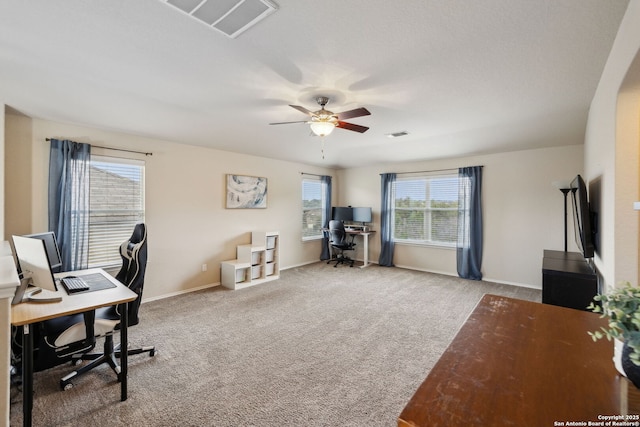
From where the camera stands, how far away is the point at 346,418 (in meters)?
1.80

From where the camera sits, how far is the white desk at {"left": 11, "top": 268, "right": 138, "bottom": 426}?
5.33 feet

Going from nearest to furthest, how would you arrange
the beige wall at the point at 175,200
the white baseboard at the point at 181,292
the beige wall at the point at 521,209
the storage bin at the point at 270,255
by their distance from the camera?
the beige wall at the point at 175,200, the white baseboard at the point at 181,292, the beige wall at the point at 521,209, the storage bin at the point at 270,255

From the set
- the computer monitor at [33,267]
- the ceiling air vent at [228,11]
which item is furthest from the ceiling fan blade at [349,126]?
the computer monitor at [33,267]

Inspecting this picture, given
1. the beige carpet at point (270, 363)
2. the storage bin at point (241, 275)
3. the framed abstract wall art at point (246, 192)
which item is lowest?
the beige carpet at point (270, 363)

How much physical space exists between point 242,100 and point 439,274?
4.89m

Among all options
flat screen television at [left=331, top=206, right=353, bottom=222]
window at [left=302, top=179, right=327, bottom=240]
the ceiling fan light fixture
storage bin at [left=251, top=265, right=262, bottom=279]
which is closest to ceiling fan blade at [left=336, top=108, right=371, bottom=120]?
the ceiling fan light fixture

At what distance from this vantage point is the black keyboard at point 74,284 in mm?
2152

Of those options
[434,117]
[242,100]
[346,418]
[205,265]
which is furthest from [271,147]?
[346,418]

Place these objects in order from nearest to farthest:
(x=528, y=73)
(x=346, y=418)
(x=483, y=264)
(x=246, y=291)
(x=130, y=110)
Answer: (x=346, y=418), (x=528, y=73), (x=130, y=110), (x=246, y=291), (x=483, y=264)

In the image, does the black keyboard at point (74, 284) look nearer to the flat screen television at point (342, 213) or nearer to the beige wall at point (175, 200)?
the beige wall at point (175, 200)

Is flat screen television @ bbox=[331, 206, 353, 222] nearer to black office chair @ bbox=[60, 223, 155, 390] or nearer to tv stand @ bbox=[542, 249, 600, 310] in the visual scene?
tv stand @ bbox=[542, 249, 600, 310]

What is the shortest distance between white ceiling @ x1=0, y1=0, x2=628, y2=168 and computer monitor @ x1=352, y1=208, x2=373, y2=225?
3189 millimetres

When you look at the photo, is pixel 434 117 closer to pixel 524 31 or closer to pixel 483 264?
pixel 524 31

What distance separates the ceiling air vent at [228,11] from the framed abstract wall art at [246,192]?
350 cm
